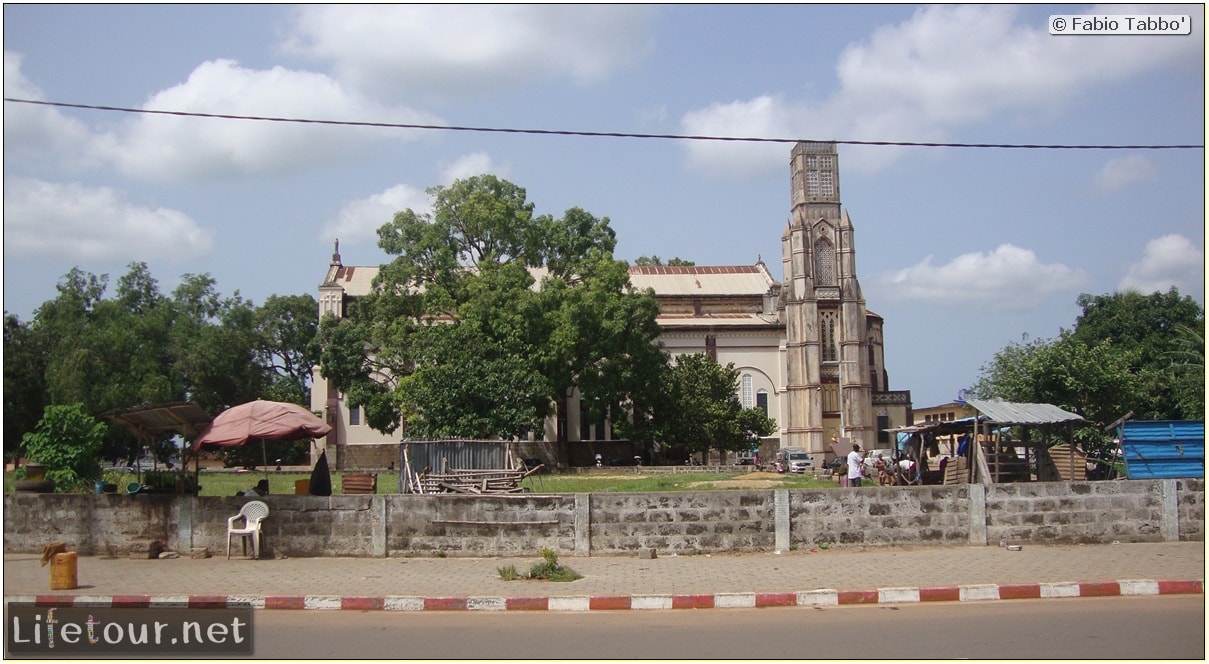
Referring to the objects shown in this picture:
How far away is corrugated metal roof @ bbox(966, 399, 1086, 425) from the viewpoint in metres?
15.8

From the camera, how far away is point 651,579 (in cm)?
1192

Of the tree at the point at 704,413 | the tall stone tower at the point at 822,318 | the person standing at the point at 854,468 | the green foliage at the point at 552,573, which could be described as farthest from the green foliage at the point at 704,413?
the green foliage at the point at 552,573

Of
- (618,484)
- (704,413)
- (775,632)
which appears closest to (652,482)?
(618,484)

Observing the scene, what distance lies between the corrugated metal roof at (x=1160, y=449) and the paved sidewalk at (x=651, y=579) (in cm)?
151

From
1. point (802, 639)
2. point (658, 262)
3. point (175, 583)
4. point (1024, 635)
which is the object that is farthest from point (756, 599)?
point (658, 262)

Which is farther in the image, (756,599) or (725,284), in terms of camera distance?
(725,284)

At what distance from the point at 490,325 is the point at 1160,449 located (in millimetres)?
27390

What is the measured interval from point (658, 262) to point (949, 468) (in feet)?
196

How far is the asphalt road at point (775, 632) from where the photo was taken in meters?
7.84

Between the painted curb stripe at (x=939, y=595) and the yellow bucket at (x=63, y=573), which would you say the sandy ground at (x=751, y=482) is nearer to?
the painted curb stripe at (x=939, y=595)

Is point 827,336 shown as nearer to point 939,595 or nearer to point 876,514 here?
point 876,514

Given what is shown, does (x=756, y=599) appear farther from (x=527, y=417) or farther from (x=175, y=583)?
(x=527, y=417)

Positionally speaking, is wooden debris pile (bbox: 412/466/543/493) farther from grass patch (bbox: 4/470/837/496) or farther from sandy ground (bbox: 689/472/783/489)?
sandy ground (bbox: 689/472/783/489)

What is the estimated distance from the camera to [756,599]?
34.8 ft
